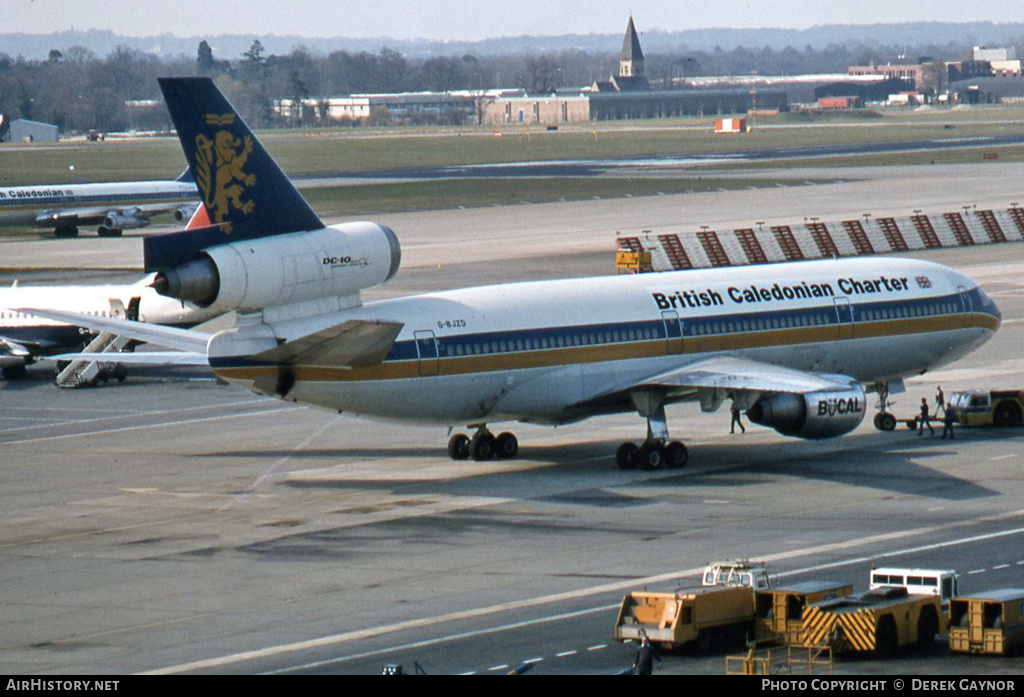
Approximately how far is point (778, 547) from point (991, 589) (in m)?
6.15

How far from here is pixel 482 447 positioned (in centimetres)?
5119

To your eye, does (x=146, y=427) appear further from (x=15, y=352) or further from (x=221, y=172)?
(x=221, y=172)

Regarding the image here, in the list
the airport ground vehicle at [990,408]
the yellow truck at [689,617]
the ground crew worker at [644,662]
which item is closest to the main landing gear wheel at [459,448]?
the airport ground vehicle at [990,408]

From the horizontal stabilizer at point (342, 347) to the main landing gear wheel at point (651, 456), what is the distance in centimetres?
779

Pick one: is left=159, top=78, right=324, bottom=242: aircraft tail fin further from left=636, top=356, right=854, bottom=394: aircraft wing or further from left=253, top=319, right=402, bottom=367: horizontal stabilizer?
left=636, top=356, right=854, bottom=394: aircraft wing

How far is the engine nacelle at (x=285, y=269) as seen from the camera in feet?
137

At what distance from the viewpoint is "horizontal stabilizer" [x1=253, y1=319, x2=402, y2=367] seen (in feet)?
147

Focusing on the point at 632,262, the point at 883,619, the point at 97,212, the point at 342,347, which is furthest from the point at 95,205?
the point at 883,619

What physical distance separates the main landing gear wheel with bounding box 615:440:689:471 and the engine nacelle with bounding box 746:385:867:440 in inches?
108

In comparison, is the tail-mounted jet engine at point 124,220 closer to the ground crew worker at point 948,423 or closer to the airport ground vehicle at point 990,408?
the airport ground vehicle at point 990,408

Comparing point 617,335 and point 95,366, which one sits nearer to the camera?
point 617,335

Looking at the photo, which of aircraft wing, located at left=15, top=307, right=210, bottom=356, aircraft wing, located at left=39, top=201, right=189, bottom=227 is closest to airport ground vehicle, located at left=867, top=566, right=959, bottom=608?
aircraft wing, located at left=15, top=307, right=210, bottom=356

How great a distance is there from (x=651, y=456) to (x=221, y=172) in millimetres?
14543

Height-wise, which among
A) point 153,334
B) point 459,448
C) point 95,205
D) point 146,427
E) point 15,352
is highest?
point 153,334
